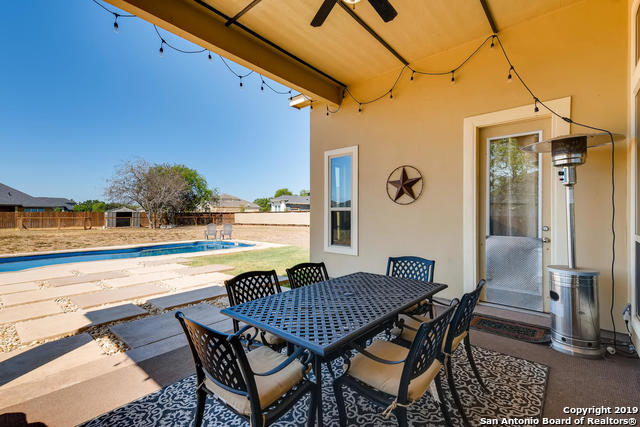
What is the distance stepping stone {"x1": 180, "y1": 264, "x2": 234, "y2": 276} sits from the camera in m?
5.67

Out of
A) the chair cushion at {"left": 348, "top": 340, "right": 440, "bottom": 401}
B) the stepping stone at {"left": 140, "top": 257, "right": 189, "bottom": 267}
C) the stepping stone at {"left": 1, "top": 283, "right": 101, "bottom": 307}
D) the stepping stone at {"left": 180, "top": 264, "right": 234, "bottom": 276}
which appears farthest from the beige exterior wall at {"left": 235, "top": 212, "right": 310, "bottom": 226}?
the chair cushion at {"left": 348, "top": 340, "right": 440, "bottom": 401}

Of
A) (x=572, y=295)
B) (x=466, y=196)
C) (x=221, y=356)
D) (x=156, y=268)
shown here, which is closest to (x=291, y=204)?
(x=156, y=268)

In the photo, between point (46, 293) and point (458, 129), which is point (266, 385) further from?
point (46, 293)

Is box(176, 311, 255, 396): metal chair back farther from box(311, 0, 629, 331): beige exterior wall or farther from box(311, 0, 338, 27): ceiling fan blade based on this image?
box(311, 0, 629, 331): beige exterior wall

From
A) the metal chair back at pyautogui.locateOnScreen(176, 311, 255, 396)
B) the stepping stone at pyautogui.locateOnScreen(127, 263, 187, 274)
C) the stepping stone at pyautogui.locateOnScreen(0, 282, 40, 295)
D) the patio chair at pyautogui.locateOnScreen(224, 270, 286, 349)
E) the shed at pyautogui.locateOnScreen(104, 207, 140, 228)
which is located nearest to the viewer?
the metal chair back at pyautogui.locateOnScreen(176, 311, 255, 396)

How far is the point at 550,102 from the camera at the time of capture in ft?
9.39

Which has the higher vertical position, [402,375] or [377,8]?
[377,8]

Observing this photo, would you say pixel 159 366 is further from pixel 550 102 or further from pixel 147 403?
pixel 550 102

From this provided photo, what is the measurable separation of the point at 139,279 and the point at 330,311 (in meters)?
4.95

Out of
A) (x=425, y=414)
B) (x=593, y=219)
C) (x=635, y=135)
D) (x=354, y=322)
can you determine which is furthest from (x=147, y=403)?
(x=635, y=135)

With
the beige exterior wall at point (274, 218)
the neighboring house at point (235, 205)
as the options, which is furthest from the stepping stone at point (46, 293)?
the neighboring house at point (235, 205)

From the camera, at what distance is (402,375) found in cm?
117

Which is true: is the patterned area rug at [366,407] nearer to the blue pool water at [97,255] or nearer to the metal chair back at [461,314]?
the metal chair back at [461,314]

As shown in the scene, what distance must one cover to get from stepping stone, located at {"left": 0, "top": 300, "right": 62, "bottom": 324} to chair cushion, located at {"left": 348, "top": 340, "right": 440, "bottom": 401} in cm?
401
